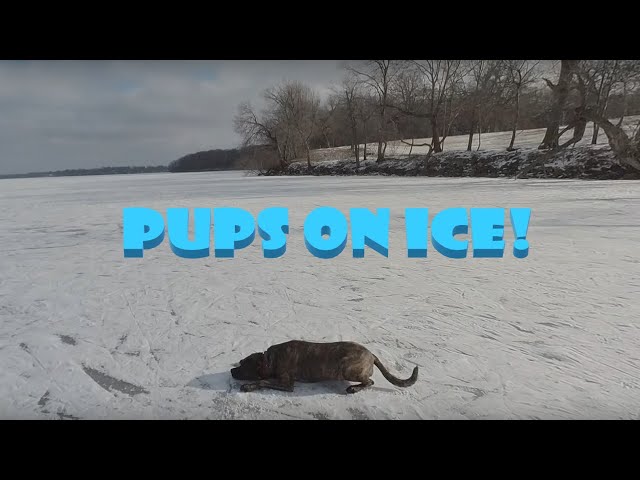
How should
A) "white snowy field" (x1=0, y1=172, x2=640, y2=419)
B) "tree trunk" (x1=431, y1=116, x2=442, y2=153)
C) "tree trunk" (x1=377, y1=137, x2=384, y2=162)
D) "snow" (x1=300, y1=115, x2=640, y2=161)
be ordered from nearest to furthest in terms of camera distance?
"white snowy field" (x1=0, y1=172, x2=640, y2=419), "tree trunk" (x1=431, y1=116, x2=442, y2=153), "snow" (x1=300, y1=115, x2=640, y2=161), "tree trunk" (x1=377, y1=137, x2=384, y2=162)

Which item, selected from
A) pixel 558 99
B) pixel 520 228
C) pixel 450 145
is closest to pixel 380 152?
pixel 450 145

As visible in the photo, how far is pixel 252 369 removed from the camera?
3025 millimetres

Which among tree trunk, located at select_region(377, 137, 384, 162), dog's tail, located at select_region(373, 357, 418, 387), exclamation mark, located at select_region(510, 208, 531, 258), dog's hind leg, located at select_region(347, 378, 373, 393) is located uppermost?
tree trunk, located at select_region(377, 137, 384, 162)

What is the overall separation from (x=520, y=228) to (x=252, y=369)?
18.1 feet

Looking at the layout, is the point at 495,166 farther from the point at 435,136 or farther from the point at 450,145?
the point at 450,145

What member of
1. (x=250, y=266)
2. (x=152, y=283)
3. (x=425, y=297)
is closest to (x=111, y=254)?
(x=152, y=283)

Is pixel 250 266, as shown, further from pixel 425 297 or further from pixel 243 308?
pixel 425 297

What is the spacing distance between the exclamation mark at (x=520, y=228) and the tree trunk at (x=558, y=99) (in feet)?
35.4

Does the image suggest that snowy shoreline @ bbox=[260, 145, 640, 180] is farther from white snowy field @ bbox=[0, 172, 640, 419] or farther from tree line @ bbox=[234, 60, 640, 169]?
white snowy field @ bbox=[0, 172, 640, 419]

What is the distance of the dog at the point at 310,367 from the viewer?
9.59 feet

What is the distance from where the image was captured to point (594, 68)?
14.3 meters

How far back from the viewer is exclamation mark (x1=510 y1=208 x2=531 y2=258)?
19.4 feet

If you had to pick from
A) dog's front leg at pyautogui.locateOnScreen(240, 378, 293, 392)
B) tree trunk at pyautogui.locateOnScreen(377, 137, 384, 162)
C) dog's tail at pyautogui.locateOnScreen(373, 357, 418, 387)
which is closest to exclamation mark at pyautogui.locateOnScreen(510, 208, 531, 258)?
dog's tail at pyautogui.locateOnScreen(373, 357, 418, 387)

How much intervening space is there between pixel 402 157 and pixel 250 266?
28.0 metres
